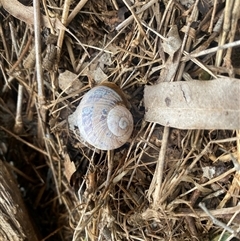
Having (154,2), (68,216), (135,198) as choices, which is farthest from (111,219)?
(154,2)

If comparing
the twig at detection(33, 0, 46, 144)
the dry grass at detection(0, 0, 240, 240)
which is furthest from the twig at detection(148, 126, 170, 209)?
the twig at detection(33, 0, 46, 144)

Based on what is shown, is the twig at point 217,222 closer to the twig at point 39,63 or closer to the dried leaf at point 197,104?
the dried leaf at point 197,104

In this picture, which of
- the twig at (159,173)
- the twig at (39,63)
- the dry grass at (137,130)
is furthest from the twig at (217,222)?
the twig at (39,63)

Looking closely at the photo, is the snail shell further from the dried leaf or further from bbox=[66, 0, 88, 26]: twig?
bbox=[66, 0, 88, 26]: twig

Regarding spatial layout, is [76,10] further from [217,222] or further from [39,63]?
[217,222]

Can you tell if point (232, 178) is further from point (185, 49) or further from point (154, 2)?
point (154, 2)

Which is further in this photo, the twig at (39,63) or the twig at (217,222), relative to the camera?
the twig at (39,63)

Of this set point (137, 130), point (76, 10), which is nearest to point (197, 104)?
point (137, 130)
